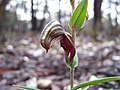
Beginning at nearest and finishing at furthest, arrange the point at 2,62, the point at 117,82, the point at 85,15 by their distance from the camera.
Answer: the point at 85,15 → the point at 117,82 → the point at 2,62

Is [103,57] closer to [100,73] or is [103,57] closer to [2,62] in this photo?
[100,73]

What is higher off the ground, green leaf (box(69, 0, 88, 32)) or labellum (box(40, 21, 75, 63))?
green leaf (box(69, 0, 88, 32))

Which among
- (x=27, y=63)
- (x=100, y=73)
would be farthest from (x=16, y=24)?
(x=100, y=73)

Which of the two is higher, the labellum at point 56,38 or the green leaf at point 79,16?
the green leaf at point 79,16

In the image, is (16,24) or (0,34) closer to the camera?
(0,34)
